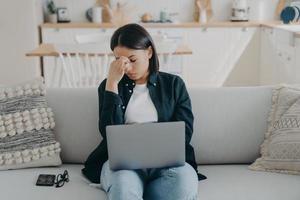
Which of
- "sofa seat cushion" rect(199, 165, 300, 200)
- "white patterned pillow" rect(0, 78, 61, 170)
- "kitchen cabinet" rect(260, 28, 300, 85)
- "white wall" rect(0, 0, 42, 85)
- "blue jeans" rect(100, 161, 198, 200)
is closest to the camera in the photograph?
"blue jeans" rect(100, 161, 198, 200)

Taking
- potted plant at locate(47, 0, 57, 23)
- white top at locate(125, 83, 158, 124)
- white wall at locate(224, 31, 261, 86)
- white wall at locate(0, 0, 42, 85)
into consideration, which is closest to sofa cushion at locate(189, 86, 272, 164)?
white top at locate(125, 83, 158, 124)

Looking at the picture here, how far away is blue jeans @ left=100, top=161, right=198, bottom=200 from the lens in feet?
5.72

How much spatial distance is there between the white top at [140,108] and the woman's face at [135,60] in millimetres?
65

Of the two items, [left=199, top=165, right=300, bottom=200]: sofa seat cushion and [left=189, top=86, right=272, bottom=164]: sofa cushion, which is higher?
[left=189, top=86, right=272, bottom=164]: sofa cushion

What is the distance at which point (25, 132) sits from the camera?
7.03ft

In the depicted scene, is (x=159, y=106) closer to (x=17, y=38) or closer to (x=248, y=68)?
(x=17, y=38)

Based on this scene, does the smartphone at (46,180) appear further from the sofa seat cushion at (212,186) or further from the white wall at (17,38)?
the white wall at (17,38)

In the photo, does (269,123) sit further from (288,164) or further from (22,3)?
(22,3)

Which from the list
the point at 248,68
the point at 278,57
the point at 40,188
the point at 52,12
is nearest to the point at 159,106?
the point at 40,188

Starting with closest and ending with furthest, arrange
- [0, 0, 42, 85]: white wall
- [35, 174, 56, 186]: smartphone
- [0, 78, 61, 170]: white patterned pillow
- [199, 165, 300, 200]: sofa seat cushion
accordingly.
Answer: [199, 165, 300, 200]: sofa seat cushion, [35, 174, 56, 186]: smartphone, [0, 78, 61, 170]: white patterned pillow, [0, 0, 42, 85]: white wall

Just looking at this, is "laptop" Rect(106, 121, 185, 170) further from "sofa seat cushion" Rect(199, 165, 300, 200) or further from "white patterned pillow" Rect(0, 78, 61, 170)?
"white patterned pillow" Rect(0, 78, 61, 170)

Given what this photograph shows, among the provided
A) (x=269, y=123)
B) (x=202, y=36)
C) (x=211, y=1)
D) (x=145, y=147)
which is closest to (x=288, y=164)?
(x=269, y=123)

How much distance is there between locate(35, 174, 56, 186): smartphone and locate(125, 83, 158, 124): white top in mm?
397

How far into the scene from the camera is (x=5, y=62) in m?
4.77
